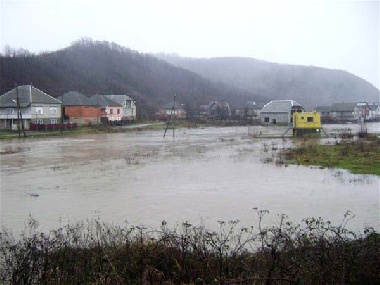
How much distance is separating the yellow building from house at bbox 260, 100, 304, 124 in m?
23.1

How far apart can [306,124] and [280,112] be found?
2566 cm

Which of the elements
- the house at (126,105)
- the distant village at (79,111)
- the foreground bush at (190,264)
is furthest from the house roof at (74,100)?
the foreground bush at (190,264)

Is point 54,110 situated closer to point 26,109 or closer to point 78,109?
point 78,109

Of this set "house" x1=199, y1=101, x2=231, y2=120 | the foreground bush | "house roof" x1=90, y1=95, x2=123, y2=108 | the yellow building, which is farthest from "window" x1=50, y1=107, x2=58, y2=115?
the foreground bush

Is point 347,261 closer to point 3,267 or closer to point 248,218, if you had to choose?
point 248,218

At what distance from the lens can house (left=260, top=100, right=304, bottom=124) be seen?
60.9 meters

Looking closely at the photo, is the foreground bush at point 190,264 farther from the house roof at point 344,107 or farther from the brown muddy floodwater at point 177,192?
the house roof at point 344,107

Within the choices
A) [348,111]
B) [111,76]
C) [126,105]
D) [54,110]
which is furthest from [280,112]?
[111,76]

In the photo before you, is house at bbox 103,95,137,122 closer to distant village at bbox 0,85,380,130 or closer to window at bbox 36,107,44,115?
distant village at bbox 0,85,380,130

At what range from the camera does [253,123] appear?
63.4m

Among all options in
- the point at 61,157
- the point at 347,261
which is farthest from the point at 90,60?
the point at 347,261

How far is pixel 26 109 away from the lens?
43594mm

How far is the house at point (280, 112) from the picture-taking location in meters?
60.9

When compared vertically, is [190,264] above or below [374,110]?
below
